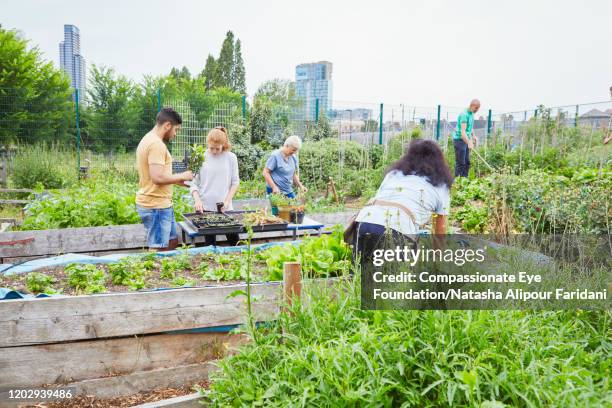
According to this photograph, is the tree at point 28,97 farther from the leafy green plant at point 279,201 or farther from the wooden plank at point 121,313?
the wooden plank at point 121,313

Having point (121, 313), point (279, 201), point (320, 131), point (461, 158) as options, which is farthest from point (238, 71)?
point (121, 313)

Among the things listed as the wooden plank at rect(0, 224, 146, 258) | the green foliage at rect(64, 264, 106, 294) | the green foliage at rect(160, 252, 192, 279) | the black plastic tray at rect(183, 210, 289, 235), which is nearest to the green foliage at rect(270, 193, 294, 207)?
the black plastic tray at rect(183, 210, 289, 235)

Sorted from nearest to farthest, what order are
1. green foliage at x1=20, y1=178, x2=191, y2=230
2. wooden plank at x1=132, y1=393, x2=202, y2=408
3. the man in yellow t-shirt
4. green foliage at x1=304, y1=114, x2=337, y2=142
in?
wooden plank at x1=132, y1=393, x2=202, y2=408 → the man in yellow t-shirt → green foliage at x1=20, y1=178, x2=191, y2=230 → green foliage at x1=304, y1=114, x2=337, y2=142

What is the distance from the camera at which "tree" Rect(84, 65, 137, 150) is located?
15.0 metres

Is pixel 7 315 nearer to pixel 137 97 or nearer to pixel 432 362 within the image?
pixel 432 362

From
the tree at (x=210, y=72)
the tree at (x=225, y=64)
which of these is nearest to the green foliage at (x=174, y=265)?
the tree at (x=210, y=72)

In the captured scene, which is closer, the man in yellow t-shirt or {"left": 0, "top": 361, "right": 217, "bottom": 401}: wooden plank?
{"left": 0, "top": 361, "right": 217, "bottom": 401}: wooden plank

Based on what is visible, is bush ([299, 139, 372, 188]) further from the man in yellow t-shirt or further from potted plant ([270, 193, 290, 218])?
the man in yellow t-shirt

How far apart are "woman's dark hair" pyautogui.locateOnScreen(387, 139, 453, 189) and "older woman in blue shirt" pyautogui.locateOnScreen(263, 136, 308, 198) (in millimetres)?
3044

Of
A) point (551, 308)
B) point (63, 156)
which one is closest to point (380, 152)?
point (63, 156)

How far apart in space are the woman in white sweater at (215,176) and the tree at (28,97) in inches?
439

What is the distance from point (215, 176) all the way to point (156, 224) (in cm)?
120

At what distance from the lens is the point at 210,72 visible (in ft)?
181

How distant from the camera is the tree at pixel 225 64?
179ft
